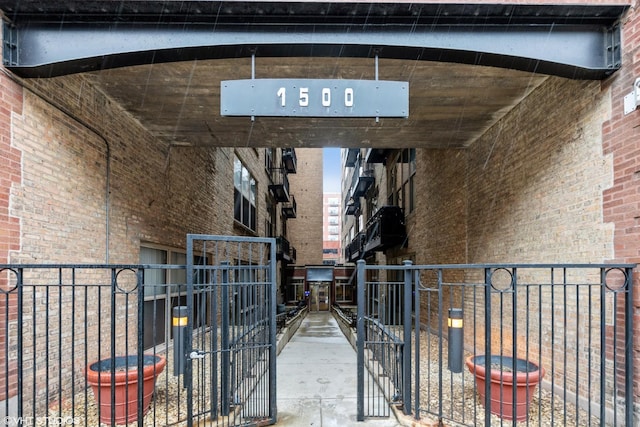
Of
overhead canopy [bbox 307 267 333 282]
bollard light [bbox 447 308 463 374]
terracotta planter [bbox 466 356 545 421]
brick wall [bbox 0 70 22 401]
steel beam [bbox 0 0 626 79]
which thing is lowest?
overhead canopy [bbox 307 267 333 282]

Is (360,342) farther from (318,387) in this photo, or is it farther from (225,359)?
(318,387)

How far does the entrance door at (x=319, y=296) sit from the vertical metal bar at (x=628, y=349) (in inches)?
849

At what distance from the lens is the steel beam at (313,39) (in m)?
4.13

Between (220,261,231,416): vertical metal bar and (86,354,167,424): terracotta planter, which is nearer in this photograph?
(86,354,167,424): terracotta planter

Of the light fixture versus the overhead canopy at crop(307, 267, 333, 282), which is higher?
the light fixture

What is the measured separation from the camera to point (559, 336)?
518cm

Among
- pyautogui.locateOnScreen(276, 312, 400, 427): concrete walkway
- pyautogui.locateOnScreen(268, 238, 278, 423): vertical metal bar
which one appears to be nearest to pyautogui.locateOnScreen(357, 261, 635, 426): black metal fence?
pyautogui.locateOnScreen(276, 312, 400, 427): concrete walkway

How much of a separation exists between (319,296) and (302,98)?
74.3 ft

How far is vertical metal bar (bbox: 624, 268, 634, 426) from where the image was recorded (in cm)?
383

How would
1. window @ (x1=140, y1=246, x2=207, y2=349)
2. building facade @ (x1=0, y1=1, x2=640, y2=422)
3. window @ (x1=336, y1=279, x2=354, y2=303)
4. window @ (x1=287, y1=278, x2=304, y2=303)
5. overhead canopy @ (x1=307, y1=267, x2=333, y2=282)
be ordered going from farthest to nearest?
window @ (x1=336, y1=279, x2=354, y2=303) < window @ (x1=287, y1=278, x2=304, y2=303) < overhead canopy @ (x1=307, y1=267, x2=333, y2=282) < window @ (x1=140, y1=246, x2=207, y2=349) < building facade @ (x1=0, y1=1, x2=640, y2=422)

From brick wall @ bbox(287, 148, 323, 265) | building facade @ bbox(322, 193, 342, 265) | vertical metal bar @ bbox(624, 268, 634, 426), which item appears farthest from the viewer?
building facade @ bbox(322, 193, 342, 265)

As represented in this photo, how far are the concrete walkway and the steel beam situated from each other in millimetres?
4268

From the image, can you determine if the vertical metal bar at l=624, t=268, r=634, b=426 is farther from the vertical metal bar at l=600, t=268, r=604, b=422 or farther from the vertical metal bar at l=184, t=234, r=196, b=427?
the vertical metal bar at l=184, t=234, r=196, b=427

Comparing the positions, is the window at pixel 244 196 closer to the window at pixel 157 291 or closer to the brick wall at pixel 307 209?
the window at pixel 157 291
